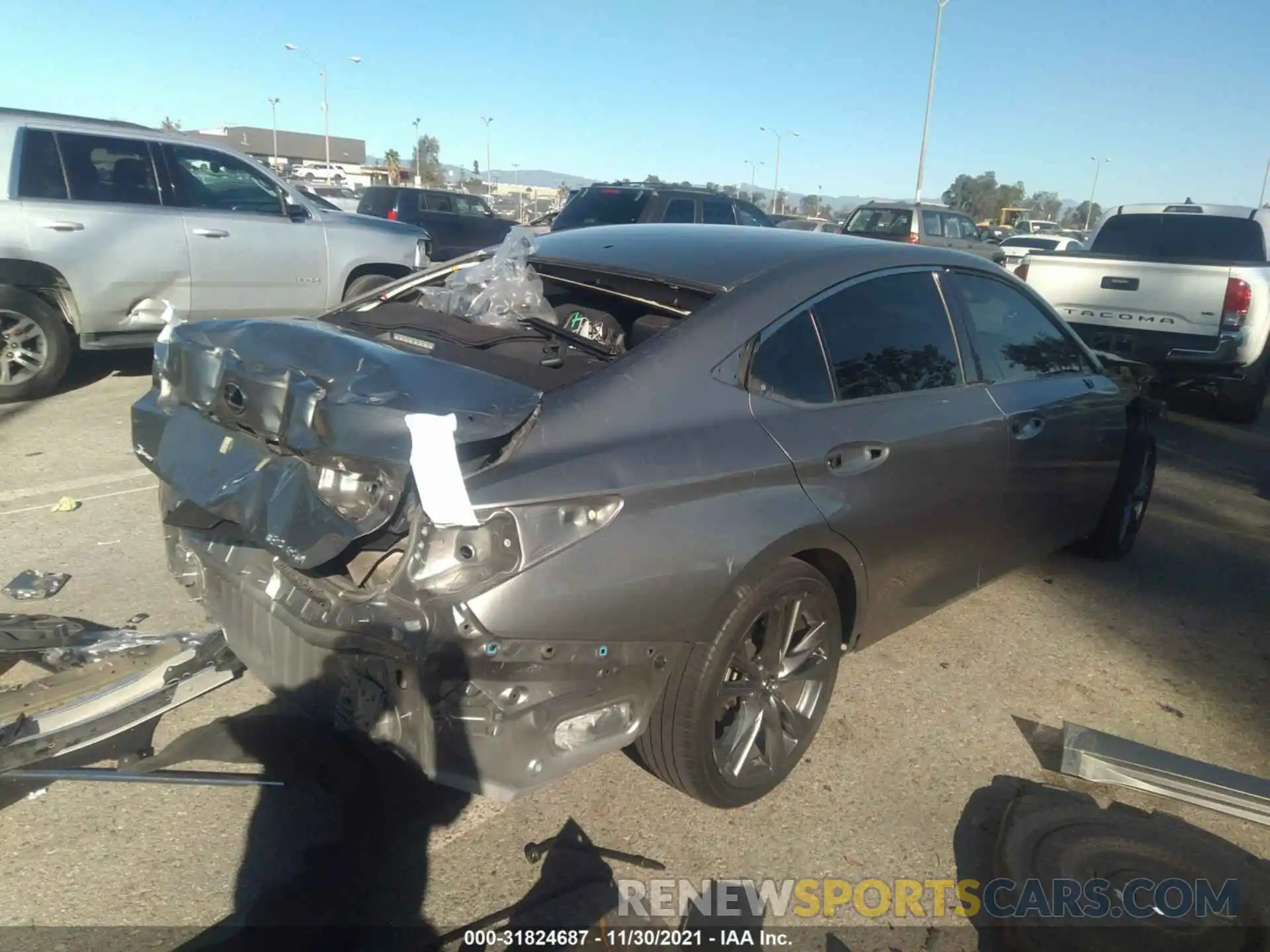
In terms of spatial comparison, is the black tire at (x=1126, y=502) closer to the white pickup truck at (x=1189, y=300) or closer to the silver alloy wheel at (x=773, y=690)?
the silver alloy wheel at (x=773, y=690)

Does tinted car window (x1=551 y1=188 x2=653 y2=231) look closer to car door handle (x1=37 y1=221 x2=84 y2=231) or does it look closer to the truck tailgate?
the truck tailgate

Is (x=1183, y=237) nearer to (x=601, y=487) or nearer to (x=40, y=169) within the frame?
(x=601, y=487)

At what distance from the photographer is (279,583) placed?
104 inches

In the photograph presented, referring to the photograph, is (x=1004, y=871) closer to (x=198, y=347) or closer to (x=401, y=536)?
(x=401, y=536)

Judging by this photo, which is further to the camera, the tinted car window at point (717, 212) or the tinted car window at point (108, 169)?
the tinted car window at point (717, 212)

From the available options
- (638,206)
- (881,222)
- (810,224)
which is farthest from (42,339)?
(810,224)

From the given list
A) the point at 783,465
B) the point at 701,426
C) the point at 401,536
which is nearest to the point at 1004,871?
the point at 783,465

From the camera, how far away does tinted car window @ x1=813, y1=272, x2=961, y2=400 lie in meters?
3.23

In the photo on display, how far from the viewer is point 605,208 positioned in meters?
13.0

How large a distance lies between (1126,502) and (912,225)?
46.7ft

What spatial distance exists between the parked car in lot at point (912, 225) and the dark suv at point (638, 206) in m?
5.49

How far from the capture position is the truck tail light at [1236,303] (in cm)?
779

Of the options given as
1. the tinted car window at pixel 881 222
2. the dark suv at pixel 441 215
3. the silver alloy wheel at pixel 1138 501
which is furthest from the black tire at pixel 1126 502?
the dark suv at pixel 441 215

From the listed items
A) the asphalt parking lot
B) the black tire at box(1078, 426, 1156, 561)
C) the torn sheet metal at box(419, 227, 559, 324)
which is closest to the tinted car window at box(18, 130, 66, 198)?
the asphalt parking lot
